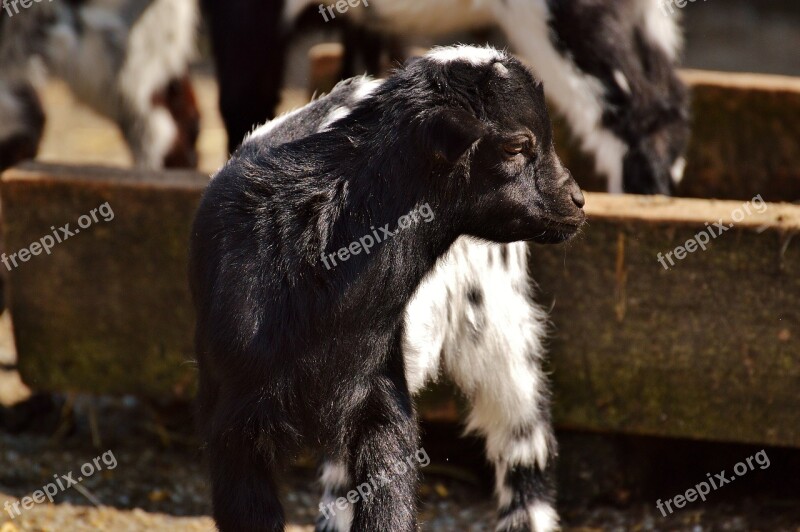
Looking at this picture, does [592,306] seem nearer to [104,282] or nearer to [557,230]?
[557,230]

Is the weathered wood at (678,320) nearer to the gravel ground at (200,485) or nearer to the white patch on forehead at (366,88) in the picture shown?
the gravel ground at (200,485)

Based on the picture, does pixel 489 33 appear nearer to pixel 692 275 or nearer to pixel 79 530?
pixel 692 275

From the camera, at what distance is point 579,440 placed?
4.05 m

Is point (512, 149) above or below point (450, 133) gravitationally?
below

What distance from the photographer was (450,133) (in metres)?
2.68

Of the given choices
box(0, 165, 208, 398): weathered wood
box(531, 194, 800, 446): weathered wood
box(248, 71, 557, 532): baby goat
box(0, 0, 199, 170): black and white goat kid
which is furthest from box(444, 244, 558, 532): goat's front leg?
box(0, 0, 199, 170): black and white goat kid

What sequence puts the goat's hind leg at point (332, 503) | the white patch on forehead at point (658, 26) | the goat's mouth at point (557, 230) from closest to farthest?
the goat's mouth at point (557, 230) < the goat's hind leg at point (332, 503) < the white patch on forehead at point (658, 26)

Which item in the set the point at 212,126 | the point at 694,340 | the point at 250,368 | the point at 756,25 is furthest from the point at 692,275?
the point at 756,25

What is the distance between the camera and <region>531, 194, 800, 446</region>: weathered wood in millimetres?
3529

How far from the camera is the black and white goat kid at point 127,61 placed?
5023mm

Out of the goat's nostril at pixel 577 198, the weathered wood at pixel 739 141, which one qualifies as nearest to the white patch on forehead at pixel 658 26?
the weathered wood at pixel 739 141

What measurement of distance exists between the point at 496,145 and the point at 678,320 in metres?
1.09

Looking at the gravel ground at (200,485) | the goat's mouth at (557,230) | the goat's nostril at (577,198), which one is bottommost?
the gravel ground at (200,485)

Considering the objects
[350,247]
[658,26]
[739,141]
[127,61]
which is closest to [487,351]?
[350,247]
